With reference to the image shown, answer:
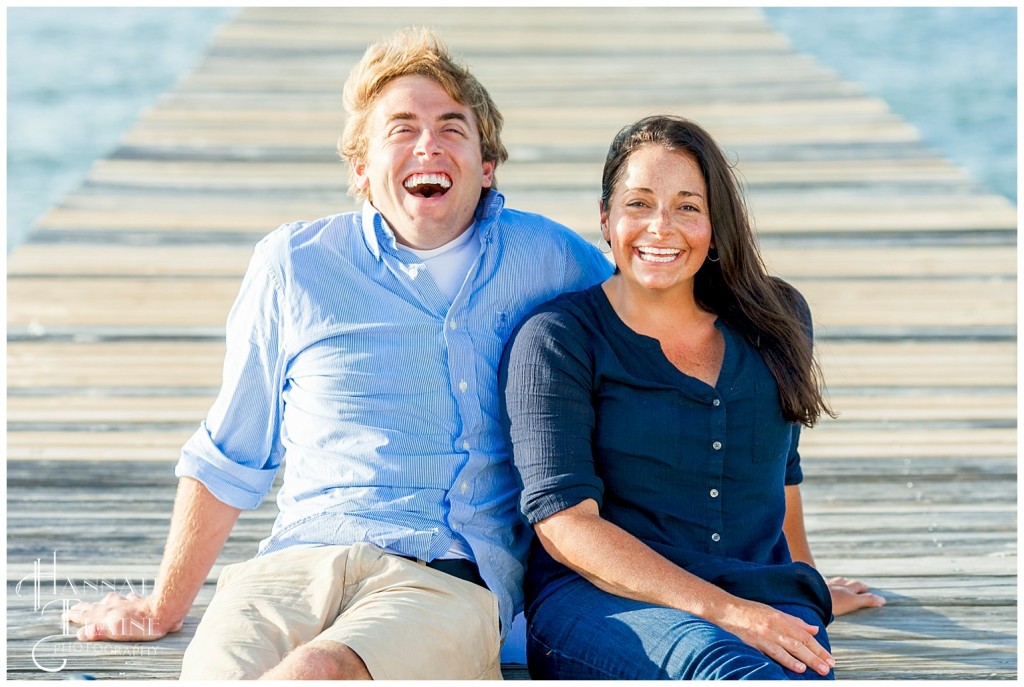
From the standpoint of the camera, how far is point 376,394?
2.43 metres

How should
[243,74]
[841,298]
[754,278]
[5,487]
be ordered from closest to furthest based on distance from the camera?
[754,278] → [5,487] → [841,298] → [243,74]

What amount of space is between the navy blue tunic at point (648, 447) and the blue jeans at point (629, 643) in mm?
73

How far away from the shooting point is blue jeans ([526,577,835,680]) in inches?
80.4

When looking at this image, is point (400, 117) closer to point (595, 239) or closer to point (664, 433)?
point (664, 433)

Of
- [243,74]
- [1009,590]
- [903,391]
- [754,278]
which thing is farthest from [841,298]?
[243,74]

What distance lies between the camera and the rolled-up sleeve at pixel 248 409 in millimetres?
2496

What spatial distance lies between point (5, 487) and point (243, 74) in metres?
5.12

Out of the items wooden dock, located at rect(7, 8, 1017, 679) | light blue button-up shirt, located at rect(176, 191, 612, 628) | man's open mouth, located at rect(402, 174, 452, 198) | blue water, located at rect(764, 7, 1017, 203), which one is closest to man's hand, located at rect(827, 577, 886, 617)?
wooden dock, located at rect(7, 8, 1017, 679)

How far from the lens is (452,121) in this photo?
256 centimetres

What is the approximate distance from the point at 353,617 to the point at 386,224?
742 millimetres

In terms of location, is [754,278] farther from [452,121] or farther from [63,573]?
[63,573]

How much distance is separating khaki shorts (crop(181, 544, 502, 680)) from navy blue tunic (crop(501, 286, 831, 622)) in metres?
0.17

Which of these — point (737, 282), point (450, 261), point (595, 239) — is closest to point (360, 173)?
point (450, 261)

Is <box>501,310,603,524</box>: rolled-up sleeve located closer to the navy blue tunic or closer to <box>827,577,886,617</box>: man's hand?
the navy blue tunic
